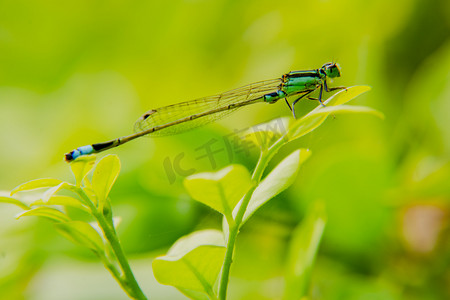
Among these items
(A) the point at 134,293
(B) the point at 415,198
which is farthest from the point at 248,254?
(A) the point at 134,293

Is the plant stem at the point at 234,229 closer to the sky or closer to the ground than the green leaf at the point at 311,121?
closer to the ground

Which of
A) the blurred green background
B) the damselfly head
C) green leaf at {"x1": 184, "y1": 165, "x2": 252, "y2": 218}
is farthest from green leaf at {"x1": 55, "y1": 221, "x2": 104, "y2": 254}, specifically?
the damselfly head

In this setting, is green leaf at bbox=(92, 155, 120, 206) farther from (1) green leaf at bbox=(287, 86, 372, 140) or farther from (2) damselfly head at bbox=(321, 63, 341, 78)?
(2) damselfly head at bbox=(321, 63, 341, 78)

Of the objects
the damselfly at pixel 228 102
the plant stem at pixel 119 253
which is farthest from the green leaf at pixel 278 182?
the damselfly at pixel 228 102

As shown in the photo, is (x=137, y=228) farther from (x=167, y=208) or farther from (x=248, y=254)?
(x=248, y=254)

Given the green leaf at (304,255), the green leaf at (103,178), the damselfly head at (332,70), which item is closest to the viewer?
the green leaf at (103,178)

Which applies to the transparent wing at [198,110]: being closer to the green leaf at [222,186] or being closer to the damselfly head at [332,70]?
the damselfly head at [332,70]
